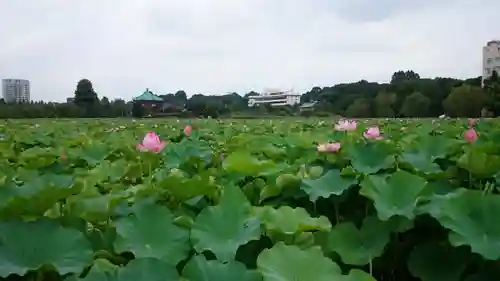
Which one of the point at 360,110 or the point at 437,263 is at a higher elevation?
the point at 360,110

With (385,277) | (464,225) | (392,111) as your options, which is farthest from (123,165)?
(392,111)

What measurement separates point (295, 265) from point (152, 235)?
0.23 m

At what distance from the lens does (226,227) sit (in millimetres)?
800

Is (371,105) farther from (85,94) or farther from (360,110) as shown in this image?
(85,94)

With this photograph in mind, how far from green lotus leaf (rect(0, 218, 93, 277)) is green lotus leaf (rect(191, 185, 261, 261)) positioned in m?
0.16

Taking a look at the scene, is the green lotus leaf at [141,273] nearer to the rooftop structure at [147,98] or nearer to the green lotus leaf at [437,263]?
the green lotus leaf at [437,263]

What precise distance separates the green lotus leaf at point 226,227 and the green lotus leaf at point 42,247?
161mm

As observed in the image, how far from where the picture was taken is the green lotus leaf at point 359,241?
2.78 feet

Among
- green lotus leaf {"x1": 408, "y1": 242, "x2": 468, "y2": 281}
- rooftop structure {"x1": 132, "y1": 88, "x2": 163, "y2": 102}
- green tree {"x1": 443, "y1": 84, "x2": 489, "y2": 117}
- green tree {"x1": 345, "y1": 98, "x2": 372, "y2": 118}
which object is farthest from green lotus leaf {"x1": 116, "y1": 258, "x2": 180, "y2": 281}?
rooftop structure {"x1": 132, "y1": 88, "x2": 163, "y2": 102}

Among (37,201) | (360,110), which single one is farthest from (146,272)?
(360,110)

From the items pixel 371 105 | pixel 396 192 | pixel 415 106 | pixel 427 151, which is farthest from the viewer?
pixel 371 105

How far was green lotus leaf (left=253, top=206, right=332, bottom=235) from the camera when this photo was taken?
0.81m

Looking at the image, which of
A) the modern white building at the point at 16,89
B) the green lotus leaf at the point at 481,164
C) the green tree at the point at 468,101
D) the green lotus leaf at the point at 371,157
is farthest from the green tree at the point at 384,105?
the green lotus leaf at the point at 481,164

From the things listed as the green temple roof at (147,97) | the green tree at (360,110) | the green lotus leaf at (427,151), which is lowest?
the green lotus leaf at (427,151)
